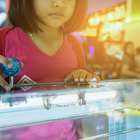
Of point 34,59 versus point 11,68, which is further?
point 34,59

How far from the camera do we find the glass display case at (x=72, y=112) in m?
0.63

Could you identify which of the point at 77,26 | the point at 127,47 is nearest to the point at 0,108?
the point at 77,26

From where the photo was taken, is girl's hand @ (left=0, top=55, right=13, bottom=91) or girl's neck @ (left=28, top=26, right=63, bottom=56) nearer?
girl's hand @ (left=0, top=55, right=13, bottom=91)

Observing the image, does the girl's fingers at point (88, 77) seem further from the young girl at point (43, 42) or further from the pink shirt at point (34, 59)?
the pink shirt at point (34, 59)

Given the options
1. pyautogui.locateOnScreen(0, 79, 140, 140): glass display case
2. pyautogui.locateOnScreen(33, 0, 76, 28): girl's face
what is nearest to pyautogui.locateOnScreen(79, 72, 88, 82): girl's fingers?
pyautogui.locateOnScreen(0, 79, 140, 140): glass display case

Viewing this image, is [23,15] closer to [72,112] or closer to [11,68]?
[11,68]

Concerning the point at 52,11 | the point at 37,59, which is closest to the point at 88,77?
the point at 37,59

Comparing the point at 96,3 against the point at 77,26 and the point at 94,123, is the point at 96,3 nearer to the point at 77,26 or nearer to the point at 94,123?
the point at 77,26

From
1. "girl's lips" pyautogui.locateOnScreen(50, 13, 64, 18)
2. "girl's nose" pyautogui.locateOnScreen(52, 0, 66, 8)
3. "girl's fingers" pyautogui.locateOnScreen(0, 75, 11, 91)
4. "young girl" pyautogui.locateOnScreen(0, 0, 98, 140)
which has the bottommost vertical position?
"girl's fingers" pyautogui.locateOnScreen(0, 75, 11, 91)

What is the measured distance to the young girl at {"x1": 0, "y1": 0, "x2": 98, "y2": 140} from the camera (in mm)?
986

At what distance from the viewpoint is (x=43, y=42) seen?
3.46 ft

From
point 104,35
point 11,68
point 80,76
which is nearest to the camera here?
point 11,68

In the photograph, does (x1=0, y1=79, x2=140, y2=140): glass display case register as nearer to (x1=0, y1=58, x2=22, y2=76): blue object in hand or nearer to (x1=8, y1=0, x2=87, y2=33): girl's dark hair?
(x1=0, y1=58, x2=22, y2=76): blue object in hand

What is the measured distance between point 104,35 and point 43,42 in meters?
0.70
